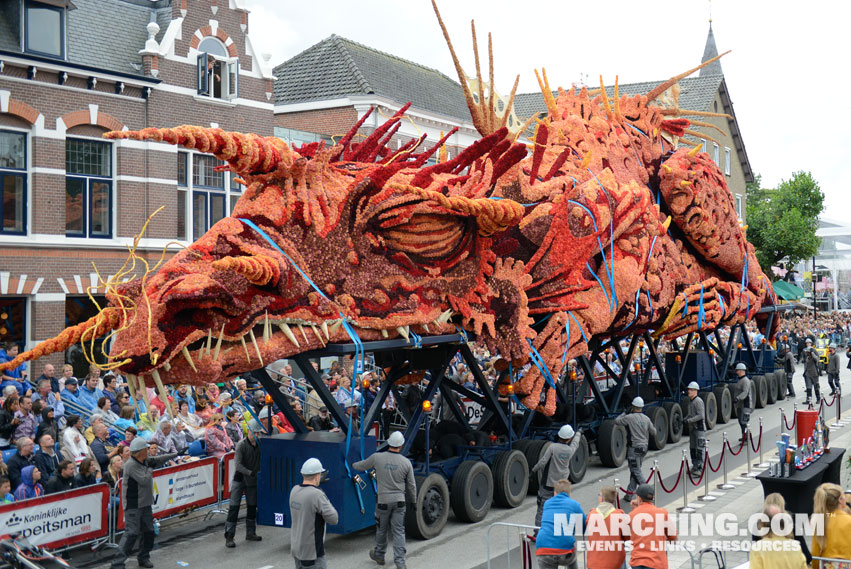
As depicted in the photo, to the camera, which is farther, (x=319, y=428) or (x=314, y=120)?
(x=314, y=120)

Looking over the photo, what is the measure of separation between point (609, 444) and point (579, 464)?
111cm

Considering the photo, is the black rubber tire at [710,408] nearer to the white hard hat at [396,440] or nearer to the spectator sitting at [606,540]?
the white hard hat at [396,440]

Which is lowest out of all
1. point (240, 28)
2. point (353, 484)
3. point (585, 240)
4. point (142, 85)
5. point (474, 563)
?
point (474, 563)

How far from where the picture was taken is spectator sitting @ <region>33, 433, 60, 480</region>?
10.1 meters

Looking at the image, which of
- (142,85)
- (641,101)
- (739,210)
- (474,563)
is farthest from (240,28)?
(739,210)

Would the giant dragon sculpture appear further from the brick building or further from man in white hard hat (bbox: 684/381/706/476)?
the brick building

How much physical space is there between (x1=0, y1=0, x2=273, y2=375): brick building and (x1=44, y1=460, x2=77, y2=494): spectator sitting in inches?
231

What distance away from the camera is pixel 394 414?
49.6ft

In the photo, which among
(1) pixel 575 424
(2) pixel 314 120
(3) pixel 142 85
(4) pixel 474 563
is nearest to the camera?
(4) pixel 474 563

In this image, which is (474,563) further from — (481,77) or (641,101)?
(641,101)

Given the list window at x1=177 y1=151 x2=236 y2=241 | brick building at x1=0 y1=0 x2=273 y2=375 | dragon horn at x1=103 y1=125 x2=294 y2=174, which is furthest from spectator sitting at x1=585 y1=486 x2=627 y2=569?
window at x1=177 y1=151 x2=236 y2=241

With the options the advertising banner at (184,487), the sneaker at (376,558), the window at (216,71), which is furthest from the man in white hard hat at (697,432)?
the window at (216,71)

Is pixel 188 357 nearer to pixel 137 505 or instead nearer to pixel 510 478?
pixel 137 505

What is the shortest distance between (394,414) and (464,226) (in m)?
4.88
